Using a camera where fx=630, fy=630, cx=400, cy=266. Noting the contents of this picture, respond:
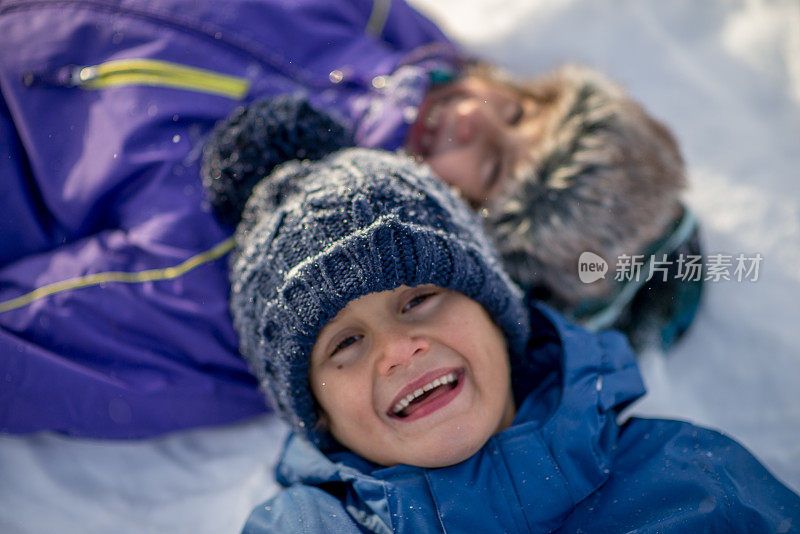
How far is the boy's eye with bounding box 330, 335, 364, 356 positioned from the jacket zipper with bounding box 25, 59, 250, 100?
28.9 inches

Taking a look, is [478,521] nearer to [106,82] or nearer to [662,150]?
[662,150]

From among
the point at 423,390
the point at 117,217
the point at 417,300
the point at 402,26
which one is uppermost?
the point at 402,26

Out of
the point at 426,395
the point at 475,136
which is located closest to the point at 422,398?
the point at 426,395

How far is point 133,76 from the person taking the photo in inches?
54.9

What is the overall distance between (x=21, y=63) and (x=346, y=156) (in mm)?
784

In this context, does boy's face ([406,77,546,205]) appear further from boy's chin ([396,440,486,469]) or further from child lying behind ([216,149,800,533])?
boy's chin ([396,440,486,469])

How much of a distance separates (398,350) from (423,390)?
0.09 metres

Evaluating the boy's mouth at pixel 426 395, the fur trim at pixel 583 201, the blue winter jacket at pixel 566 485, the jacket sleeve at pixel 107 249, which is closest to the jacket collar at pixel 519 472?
the blue winter jacket at pixel 566 485

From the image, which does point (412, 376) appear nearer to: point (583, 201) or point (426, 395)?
point (426, 395)

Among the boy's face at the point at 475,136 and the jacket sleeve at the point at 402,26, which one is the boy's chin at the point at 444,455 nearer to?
the boy's face at the point at 475,136

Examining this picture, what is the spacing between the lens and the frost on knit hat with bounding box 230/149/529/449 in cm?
101

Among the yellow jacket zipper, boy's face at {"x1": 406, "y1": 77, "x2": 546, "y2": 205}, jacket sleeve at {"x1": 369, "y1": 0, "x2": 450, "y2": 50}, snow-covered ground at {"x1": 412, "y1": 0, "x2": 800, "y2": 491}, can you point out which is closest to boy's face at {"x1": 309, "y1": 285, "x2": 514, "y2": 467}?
boy's face at {"x1": 406, "y1": 77, "x2": 546, "y2": 205}

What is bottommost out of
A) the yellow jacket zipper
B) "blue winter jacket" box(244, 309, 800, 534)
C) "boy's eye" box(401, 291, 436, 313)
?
"blue winter jacket" box(244, 309, 800, 534)

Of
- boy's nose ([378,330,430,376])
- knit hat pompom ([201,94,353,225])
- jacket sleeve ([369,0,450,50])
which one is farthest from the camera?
jacket sleeve ([369,0,450,50])
